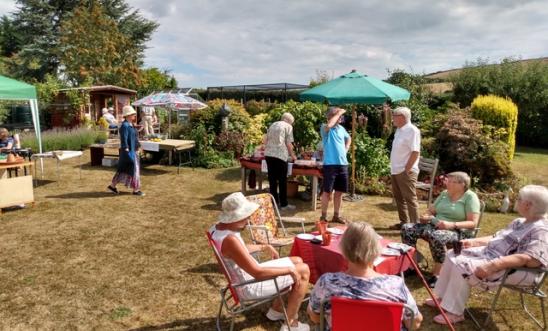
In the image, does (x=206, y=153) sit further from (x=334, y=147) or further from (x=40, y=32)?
(x=40, y=32)

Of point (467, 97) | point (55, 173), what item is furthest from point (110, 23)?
point (467, 97)

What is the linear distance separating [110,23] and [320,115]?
22612 mm

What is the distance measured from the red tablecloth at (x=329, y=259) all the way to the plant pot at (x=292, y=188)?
4.23 m

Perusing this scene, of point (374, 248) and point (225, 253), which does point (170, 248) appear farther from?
point (374, 248)

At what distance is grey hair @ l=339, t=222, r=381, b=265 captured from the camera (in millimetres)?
2383

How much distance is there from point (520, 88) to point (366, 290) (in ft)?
56.7

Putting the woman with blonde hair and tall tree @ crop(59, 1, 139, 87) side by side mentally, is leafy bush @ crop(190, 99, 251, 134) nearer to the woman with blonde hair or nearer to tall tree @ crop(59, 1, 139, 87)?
the woman with blonde hair

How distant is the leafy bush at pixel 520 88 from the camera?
53.1ft

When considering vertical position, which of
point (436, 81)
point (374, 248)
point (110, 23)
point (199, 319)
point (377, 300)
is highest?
point (110, 23)

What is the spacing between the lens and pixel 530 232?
125 inches

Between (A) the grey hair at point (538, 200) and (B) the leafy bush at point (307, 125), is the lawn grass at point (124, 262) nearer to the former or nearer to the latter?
(A) the grey hair at point (538, 200)

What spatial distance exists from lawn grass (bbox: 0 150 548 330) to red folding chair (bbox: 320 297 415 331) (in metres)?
1.35

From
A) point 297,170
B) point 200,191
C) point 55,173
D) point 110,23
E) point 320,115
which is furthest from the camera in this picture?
point 110,23

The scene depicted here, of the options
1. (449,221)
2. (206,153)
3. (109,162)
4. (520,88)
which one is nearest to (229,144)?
(206,153)
